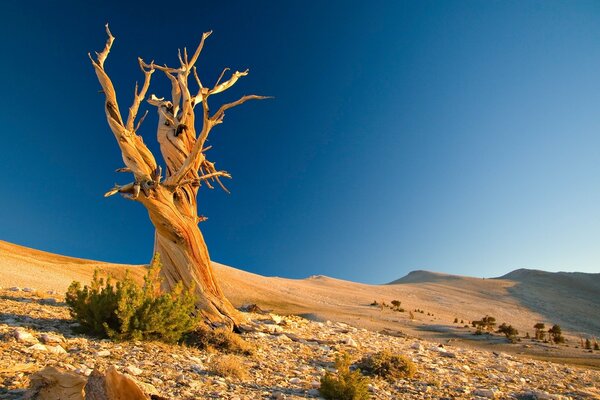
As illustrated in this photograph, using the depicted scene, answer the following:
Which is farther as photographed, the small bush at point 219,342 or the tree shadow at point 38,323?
the small bush at point 219,342

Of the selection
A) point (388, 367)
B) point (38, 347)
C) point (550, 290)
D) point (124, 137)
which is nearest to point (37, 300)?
point (124, 137)

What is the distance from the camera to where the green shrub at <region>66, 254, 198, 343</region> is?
7426 millimetres

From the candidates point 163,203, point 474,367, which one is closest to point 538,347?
point 474,367

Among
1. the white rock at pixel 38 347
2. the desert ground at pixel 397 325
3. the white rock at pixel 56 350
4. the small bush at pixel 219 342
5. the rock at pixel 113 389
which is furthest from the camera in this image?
the small bush at pixel 219 342

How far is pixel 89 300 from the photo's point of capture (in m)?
7.85

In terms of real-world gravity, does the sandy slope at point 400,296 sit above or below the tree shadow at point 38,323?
above

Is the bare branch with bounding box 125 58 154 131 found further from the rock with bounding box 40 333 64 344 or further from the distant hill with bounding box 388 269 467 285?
the distant hill with bounding box 388 269 467 285

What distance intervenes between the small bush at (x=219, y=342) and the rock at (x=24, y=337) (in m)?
2.93

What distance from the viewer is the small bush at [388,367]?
8.23 m

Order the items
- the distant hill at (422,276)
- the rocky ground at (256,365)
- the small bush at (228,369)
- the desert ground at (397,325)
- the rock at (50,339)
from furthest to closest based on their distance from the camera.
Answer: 1. the distant hill at (422,276)
2. the desert ground at (397,325)
3. the rock at (50,339)
4. the small bush at (228,369)
5. the rocky ground at (256,365)

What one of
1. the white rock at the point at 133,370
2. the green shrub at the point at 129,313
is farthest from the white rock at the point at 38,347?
the white rock at the point at 133,370

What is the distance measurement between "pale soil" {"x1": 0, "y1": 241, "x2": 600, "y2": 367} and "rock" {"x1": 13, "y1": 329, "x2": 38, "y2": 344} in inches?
462

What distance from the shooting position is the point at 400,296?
1934 inches

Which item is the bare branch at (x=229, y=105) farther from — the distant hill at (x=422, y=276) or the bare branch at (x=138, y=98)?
the distant hill at (x=422, y=276)
